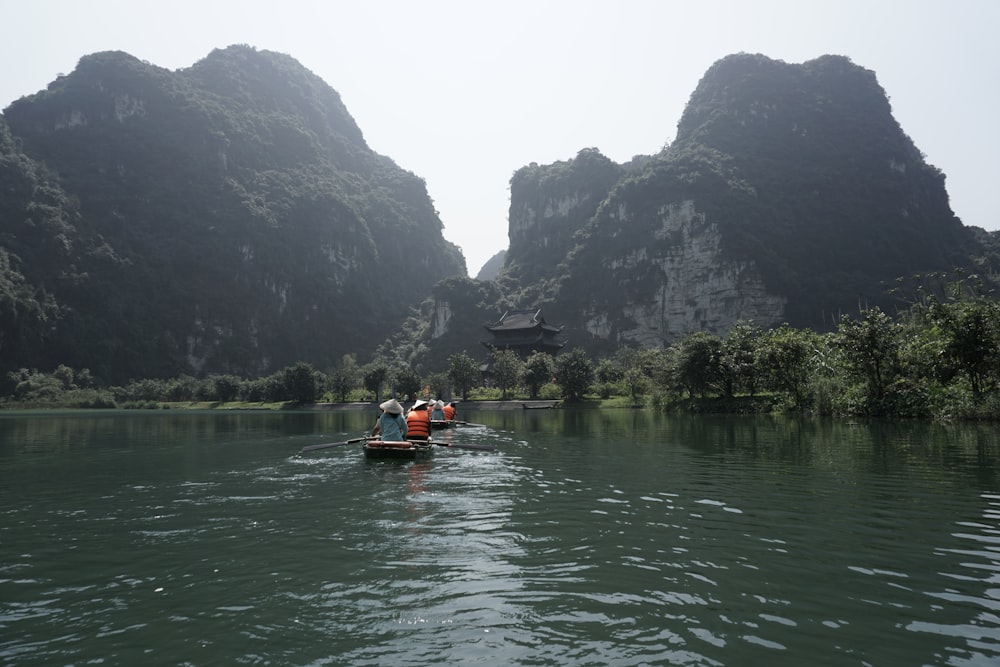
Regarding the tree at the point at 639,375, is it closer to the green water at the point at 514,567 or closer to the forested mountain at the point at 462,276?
the green water at the point at 514,567

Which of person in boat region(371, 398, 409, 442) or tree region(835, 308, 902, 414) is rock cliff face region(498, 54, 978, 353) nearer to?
tree region(835, 308, 902, 414)

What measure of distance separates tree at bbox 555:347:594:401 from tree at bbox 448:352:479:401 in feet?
46.9

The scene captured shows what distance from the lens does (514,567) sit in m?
6.80

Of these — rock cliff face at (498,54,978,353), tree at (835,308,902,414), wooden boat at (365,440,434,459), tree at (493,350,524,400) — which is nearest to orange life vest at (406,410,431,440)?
wooden boat at (365,440,434,459)

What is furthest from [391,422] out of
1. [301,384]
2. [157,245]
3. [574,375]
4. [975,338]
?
[157,245]

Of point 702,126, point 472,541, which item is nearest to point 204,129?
point 702,126

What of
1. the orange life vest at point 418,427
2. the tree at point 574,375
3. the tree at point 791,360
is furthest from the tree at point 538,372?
the orange life vest at point 418,427

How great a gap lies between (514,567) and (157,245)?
181 metres

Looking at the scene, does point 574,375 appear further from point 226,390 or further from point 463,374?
point 226,390

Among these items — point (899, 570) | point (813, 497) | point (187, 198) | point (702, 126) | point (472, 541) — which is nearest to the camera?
point (899, 570)

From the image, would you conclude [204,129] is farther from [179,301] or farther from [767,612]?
[767,612]

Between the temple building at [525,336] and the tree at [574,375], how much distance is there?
3168 centimetres

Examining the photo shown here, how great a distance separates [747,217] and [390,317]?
117739 millimetres

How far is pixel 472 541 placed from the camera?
316 inches
